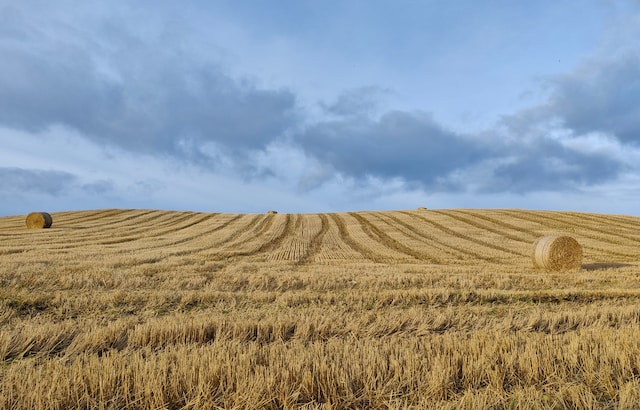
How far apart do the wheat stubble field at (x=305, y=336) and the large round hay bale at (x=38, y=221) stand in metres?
21.6

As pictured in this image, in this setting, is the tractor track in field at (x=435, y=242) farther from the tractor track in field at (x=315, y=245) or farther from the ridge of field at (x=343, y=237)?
the tractor track in field at (x=315, y=245)

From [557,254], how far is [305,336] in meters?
14.8

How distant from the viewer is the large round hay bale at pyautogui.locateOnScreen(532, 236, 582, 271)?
17.1 meters

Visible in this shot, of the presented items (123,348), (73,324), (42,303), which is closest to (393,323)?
(123,348)

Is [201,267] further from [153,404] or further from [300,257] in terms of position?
[153,404]

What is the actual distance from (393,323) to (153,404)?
14.1 feet

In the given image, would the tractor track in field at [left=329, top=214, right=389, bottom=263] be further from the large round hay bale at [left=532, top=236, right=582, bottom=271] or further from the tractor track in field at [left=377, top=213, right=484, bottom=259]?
the large round hay bale at [left=532, top=236, right=582, bottom=271]

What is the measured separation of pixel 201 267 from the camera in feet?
49.5

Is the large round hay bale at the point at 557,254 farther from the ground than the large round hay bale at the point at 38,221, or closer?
closer

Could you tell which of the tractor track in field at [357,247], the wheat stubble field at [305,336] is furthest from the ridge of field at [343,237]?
the wheat stubble field at [305,336]

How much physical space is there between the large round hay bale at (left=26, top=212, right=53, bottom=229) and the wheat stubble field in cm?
2163

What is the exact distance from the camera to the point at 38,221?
3488cm

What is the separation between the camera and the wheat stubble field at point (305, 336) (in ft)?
12.8

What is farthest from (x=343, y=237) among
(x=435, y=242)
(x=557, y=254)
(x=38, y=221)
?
(x=38, y=221)
